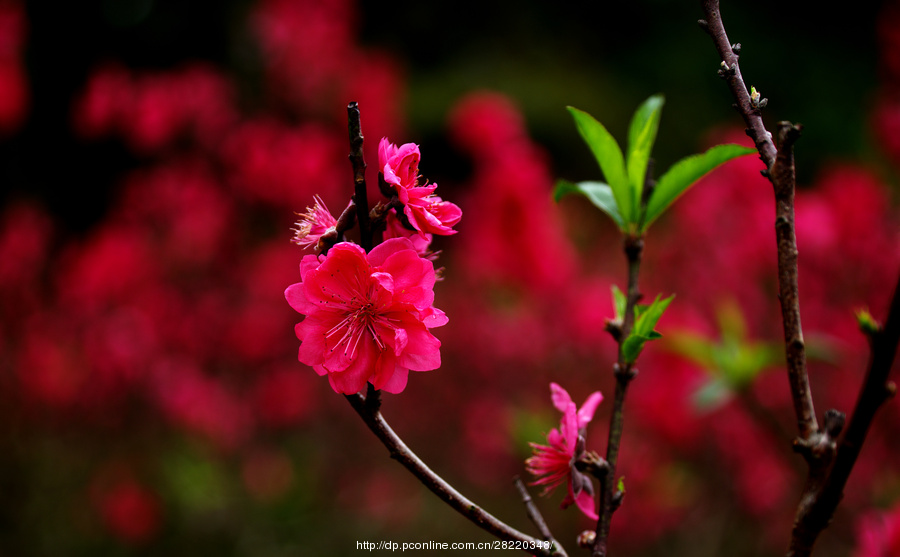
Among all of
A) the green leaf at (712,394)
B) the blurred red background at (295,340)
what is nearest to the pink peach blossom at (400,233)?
the green leaf at (712,394)

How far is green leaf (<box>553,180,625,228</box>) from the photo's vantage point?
2.07ft

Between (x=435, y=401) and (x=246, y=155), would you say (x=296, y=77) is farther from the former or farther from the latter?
(x=435, y=401)

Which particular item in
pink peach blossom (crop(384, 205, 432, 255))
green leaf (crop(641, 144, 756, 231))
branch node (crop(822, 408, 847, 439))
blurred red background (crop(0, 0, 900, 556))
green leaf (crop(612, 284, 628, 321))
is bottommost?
blurred red background (crop(0, 0, 900, 556))

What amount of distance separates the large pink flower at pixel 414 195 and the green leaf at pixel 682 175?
214 mm

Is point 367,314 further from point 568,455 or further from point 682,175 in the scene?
point 682,175

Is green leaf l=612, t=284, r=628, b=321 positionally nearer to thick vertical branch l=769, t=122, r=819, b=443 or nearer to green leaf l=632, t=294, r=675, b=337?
green leaf l=632, t=294, r=675, b=337

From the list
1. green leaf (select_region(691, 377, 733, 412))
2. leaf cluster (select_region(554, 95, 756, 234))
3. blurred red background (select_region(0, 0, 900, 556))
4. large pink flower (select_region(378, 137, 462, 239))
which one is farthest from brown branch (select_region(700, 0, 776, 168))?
blurred red background (select_region(0, 0, 900, 556))

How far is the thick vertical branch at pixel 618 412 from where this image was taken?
0.46 meters

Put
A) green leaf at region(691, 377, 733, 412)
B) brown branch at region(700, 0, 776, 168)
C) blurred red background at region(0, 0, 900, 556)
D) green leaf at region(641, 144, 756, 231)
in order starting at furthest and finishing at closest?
blurred red background at region(0, 0, 900, 556) < green leaf at region(691, 377, 733, 412) < green leaf at region(641, 144, 756, 231) < brown branch at region(700, 0, 776, 168)

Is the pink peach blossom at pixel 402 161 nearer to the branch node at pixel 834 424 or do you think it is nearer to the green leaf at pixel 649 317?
the green leaf at pixel 649 317

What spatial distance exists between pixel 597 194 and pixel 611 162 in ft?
0.16

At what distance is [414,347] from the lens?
1.63 feet

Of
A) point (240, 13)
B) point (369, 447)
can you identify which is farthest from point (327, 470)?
point (240, 13)

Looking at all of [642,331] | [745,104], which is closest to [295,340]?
[642,331]
